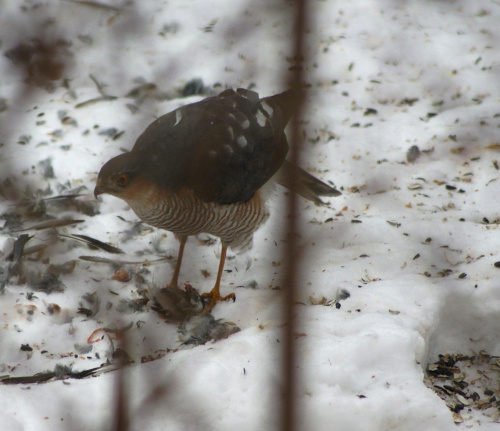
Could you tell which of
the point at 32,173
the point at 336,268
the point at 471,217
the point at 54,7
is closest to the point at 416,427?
the point at 336,268

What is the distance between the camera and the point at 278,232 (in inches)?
135

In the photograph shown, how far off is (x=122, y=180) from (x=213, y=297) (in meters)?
0.73

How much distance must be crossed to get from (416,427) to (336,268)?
3.98 ft

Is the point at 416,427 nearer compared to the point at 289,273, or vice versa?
the point at 289,273

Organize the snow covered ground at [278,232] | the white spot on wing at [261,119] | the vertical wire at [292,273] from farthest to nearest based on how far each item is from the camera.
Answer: the white spot on wing at [261,119]
the snow covered ground at [278,232]
the vertical wire at [292,273]

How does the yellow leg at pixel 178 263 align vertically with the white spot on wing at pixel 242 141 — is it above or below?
below

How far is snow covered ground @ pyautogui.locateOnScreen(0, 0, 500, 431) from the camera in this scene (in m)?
2.02

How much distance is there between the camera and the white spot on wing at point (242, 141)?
118 inches

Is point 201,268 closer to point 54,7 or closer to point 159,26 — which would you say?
point 159,26

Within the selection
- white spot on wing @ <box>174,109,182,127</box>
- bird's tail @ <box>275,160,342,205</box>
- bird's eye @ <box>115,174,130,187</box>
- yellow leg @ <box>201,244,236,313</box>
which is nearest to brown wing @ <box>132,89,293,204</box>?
white spot on wing @ <box>174,109,182,127</box>

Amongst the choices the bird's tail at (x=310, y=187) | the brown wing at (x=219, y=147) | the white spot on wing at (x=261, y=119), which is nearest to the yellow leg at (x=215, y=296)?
the brown wing at (x=219, y=147)

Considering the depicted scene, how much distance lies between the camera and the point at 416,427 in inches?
74.9

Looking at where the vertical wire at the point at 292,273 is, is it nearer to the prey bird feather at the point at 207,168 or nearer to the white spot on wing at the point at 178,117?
the prey bird feather at the point at 207,168

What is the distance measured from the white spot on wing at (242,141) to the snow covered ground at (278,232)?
0.36 m
